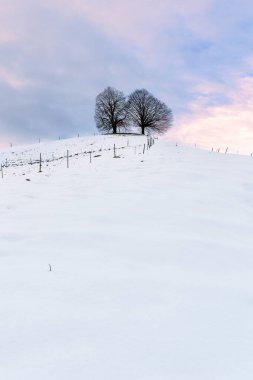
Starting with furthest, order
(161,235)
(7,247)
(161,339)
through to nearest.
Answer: (161,235) < (7,247) < (161,339)

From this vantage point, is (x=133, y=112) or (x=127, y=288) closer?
(x=127, y=288)

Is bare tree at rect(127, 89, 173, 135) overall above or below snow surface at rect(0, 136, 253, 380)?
above

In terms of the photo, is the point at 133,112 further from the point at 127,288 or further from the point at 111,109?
the point at 127,288

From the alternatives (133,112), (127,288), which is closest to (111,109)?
(133,112)

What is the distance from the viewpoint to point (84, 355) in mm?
3291

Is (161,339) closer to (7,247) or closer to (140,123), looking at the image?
(7,247)

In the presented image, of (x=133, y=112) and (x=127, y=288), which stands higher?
(x=133, y=112)

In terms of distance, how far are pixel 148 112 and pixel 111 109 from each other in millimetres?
6098

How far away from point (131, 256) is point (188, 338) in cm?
230

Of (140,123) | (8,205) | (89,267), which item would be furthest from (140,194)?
(140,123)

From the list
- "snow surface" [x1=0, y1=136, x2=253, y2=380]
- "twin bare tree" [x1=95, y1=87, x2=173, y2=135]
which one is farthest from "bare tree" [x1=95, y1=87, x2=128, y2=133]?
"snow surface" [x1=0, y1=136, x2=253, y2=380]

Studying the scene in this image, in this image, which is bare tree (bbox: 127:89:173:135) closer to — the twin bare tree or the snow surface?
the twin bare tree

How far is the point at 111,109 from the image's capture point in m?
58.6

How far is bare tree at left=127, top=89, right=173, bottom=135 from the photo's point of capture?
5734 cm
